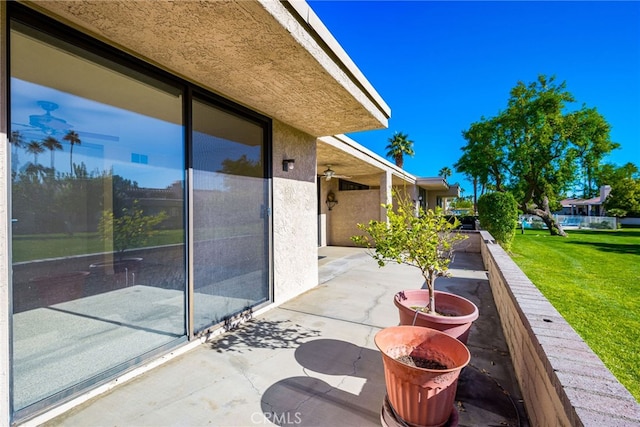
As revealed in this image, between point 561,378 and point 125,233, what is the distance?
11.3 feet

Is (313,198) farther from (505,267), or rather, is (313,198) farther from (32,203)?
(32,203)

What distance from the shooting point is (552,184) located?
657 inches

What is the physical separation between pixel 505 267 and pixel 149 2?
16.2 ft

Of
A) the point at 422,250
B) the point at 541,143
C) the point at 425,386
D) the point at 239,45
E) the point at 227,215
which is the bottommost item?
the point at 425,386

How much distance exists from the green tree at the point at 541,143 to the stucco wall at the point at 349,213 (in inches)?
405

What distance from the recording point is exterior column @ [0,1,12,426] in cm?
192

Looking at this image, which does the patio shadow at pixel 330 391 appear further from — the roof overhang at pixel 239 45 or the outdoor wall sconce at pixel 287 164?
the roof overhang at pixel 239 45

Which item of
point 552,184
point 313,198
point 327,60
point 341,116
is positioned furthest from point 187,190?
point 552,184

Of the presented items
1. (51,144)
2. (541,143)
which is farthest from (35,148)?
(541,143)

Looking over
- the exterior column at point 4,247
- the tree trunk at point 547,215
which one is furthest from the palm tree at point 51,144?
the tree trunk at point 547,215

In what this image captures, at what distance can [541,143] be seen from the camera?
15.9 metres

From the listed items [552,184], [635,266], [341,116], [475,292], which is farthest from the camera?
[552,184]

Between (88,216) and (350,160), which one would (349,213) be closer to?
(350,160)

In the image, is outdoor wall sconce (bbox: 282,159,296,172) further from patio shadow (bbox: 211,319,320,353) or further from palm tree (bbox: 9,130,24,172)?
palm tree (bbox: 9,130,24,172)
